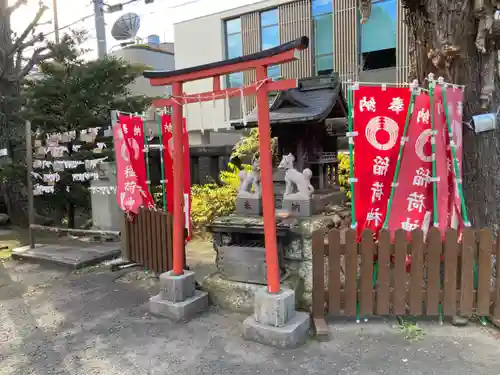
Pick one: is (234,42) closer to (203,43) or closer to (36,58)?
(203,43)

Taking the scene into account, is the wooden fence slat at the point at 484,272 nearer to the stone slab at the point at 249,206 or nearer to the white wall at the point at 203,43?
the stone slab at the point at 249,206

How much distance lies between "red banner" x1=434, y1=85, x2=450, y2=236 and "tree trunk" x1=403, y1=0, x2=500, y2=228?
740 mm

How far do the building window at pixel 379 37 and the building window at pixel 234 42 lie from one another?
5980mm

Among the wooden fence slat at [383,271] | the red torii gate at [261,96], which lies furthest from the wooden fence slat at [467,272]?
the red torii gate at [261,96]

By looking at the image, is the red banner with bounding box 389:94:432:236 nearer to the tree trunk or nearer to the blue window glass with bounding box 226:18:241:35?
the tree trunk

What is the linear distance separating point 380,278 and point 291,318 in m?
1.17

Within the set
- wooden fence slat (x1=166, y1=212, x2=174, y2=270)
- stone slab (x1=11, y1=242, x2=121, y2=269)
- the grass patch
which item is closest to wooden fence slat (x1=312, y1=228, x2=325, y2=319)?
the grass patch

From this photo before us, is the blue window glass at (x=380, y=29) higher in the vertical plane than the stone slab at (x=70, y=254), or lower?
higher

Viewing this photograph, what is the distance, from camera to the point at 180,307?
5.16 metres

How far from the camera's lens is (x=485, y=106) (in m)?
5.21

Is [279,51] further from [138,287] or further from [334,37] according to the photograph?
[334,37]

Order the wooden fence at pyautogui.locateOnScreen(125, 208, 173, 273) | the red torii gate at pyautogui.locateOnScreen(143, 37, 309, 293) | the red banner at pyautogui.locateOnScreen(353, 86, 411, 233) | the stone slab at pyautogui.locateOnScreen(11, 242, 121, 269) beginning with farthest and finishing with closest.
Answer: the stone slab at pyautogui.locateOnScreen(11, 242, 121, 269) → the wooden fence at pyautogui.locateOnScreen(125, 208, 173, 273) → the red banner at pyautogui.locateOnScreen(353, 86, 411, 233) → the red torii gate at pyautogui.locateOnScreen(143, 37, 309, 293)

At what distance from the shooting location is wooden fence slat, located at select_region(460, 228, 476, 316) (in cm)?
457

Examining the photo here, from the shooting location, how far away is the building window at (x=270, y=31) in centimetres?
1752
